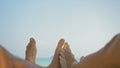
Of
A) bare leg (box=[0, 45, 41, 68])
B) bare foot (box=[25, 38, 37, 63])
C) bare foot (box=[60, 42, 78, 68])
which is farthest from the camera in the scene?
bare foot (box=[25, 38, 37, 63])

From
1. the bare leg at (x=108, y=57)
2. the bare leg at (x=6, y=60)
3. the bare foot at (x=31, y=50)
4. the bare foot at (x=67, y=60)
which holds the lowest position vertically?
the bare foot at (x=31, y=50)

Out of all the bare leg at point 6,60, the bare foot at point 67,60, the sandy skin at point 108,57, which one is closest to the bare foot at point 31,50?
the bare foot at point 67,60

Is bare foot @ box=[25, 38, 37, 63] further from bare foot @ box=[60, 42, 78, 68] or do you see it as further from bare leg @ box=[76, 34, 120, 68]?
bare leg @ box=[76, 34, 120, 68]

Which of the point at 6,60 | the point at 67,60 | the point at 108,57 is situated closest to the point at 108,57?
the point at 108,57

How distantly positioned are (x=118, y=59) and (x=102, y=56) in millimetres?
40

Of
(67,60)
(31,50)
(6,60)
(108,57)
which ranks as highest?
(108,57)

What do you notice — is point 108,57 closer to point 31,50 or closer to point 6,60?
point 6,60

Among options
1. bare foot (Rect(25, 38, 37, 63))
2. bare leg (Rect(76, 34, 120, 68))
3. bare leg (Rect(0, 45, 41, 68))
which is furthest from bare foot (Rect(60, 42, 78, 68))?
bare foot (Rect(25, 38, 37, 63))

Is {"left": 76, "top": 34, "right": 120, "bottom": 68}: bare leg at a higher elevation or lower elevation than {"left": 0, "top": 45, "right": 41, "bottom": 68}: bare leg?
higher

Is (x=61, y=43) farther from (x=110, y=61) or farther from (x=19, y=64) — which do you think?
(x=110, y=61)

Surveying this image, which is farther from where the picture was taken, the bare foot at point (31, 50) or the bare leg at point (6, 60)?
the bare foot at point (31, 50)

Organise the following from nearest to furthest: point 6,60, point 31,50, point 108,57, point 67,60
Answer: point 108,57, point 6,60, point 67,60, point 31,50

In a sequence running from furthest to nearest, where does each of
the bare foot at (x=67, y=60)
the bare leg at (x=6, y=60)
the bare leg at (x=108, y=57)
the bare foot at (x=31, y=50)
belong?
the bare foot at (x=31, y=50) → the bare foot at (x=67, y=60) → the bare leg at (x=6, y=60) → the bare leg at (x=108, y=57)

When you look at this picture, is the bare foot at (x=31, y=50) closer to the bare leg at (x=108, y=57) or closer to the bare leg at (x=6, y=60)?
the bare leg at (x=6, y=60)
